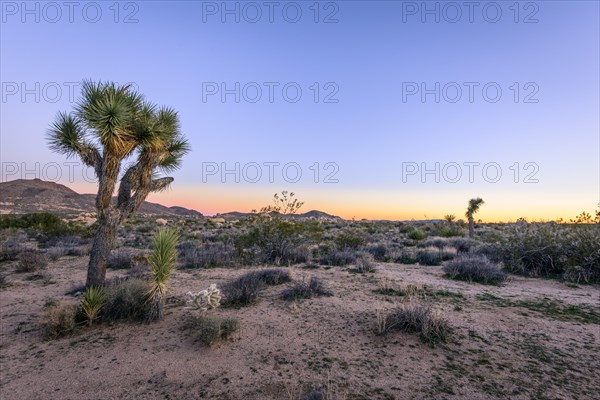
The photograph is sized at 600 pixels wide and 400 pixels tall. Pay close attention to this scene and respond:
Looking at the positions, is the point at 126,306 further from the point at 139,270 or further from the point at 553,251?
the point at 553,251

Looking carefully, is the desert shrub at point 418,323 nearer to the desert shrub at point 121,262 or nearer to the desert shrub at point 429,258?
the desert shrub at point 429,258

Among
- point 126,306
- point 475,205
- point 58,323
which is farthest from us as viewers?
point 475,205

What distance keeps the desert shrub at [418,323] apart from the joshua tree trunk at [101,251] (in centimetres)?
655

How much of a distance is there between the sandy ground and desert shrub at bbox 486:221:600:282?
3.84 meters

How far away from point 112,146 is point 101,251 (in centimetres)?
257

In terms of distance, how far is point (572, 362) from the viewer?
4625mm

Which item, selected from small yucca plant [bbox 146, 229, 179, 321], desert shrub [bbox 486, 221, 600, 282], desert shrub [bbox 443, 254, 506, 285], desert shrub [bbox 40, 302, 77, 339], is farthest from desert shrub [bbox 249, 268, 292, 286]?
desert shrub [bbox 486, 221, 600, 282]

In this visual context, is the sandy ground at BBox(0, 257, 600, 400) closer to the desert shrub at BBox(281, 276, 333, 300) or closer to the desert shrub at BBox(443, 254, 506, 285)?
the desert shrub at BBox(281, 276, 333, 300)

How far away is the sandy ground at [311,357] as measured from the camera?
4.10 metres

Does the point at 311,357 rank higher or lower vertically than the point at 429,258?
lower

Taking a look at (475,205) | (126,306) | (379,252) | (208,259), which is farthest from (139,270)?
(475,205)

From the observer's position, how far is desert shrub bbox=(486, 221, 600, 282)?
10204mm

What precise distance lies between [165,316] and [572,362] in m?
7.10

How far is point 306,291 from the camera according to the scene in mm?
7441
